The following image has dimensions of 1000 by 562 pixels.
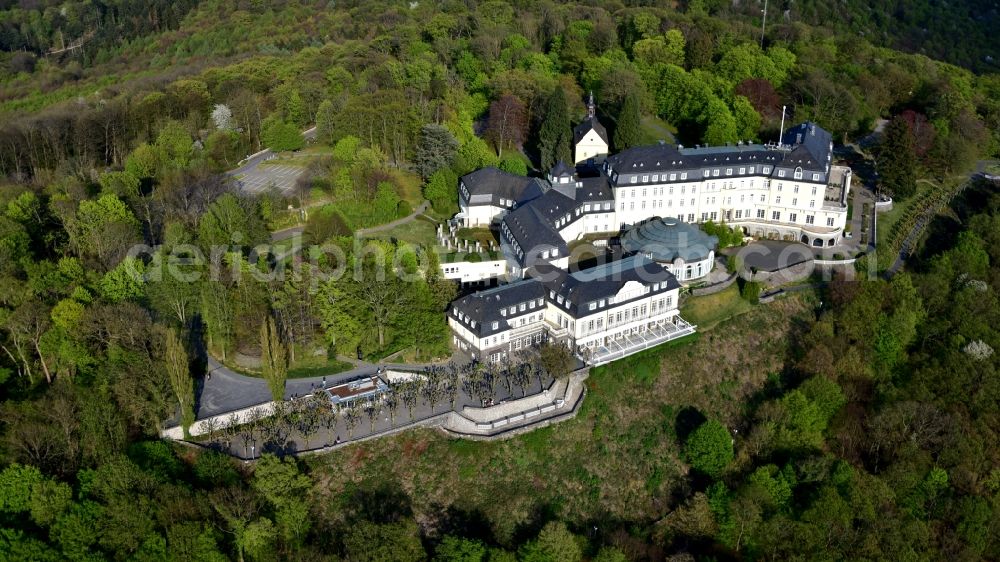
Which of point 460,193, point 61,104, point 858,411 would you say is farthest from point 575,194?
point 61,104

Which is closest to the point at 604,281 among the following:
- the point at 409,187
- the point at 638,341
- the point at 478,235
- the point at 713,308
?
the point at 638,341

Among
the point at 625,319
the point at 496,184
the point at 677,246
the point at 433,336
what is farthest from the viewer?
the point at 496,184

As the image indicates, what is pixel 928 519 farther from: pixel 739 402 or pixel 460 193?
pixel 460 193

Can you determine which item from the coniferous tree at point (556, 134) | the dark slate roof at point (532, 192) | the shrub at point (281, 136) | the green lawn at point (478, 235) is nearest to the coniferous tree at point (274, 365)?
the green lawn at point (478, 235)

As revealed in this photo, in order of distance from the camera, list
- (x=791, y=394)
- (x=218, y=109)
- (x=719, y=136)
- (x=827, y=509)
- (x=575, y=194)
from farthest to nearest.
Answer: (x=218, y=109)
(x=719, y=136)
(x=575, y=194)
(x=791, y=394)
(x=827, y=509)

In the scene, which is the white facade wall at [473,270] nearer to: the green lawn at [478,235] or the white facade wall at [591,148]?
the green lawn at [478,235]

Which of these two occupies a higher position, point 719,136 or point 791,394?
point 719,136

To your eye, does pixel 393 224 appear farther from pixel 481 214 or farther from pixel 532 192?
pixel 532 192
